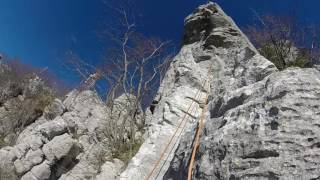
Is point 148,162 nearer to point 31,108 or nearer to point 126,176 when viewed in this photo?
point 126,176

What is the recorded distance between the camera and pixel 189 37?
15.2 metres

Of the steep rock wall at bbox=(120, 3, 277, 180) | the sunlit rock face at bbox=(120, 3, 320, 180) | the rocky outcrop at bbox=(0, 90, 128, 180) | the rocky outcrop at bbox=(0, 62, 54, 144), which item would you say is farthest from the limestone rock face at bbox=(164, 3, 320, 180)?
the rocky outcrop at bbox=(0, 62, 54, 144)

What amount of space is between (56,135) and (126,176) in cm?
1027

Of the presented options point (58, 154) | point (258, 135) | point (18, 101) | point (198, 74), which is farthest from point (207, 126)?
point (18, 101)

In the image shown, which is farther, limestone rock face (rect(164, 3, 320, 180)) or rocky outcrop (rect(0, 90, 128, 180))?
rocky outcrop (rect(0, 90, 128, 180))

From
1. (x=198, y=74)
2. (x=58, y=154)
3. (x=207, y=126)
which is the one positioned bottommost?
(x=207, y=126)

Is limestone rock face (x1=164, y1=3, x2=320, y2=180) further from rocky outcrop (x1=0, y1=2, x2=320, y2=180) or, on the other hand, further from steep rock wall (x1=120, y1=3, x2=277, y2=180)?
steep rock wall (x1=120, y1=3, x2=277, y2=180)

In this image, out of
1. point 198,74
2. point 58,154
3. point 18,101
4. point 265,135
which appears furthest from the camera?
point 18,101

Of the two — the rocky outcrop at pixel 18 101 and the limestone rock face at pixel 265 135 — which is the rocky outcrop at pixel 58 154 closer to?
the limestone rock face at pixel 265 135

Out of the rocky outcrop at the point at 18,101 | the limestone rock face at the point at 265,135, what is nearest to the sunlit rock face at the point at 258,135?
the limestone rock face at the point at 265,135

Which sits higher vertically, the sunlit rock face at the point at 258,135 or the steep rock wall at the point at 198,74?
the steep rock wall at the point at 198,74

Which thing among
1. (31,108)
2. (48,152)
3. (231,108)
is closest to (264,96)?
(231,108)

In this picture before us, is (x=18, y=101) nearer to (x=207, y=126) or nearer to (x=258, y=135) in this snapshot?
(x=207, y=126)

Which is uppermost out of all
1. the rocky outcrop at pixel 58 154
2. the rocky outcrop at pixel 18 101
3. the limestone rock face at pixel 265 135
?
the rocky outcrop at pixel 18 101
